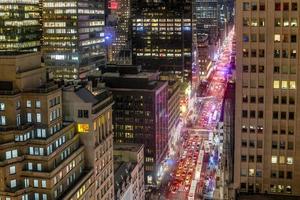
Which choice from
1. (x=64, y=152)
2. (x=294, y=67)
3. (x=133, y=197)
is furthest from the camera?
(x=133, y=197)

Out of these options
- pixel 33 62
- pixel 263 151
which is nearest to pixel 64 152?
pixel 33 62

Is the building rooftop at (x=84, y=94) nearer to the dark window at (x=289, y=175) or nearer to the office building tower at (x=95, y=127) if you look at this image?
the office building tower at (x=95, y=127)

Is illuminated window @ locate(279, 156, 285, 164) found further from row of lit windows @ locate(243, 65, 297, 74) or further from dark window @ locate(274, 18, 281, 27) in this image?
dark window @ locate(274, 18, 281, 27)

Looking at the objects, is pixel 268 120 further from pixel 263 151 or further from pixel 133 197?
pixel 133 197

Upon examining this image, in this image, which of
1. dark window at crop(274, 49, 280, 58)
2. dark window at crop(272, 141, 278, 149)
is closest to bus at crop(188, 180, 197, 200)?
dark window at crop(272, 141, 278, 149)

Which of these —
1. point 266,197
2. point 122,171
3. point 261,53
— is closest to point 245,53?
point 261,53
